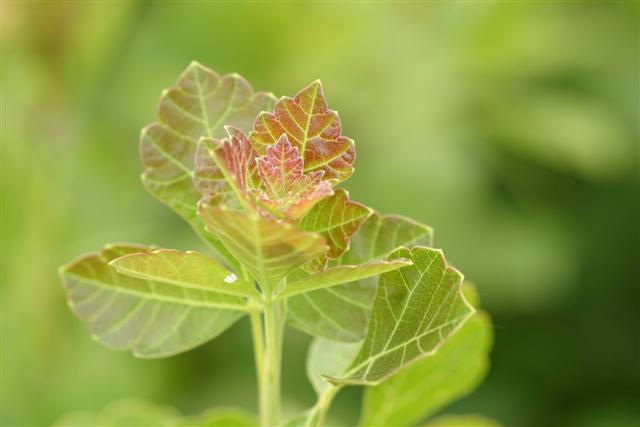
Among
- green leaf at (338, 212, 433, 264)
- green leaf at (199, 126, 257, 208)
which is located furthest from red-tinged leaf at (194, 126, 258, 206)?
green leaf at (338, 212, 433, 264)

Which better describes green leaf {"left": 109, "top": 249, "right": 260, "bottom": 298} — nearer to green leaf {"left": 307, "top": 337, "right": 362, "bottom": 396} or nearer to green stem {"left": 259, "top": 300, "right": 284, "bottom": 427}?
green stem {"left": 259, "top": 300, "right": 284, "bottom": 427}

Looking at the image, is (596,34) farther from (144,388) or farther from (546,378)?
(144,388)

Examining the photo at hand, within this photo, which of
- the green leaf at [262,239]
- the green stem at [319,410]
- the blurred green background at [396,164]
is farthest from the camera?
the blurred green background at [396,164]

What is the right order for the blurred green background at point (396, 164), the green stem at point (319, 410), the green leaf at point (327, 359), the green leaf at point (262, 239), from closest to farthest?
the green leaf at point (262, 239) → the green stem at point (319, 410) → the green leaf at point (327, 359) → the blurred green background at point (396, 164)

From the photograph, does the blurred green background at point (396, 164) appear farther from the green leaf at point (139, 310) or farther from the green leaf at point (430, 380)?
the green leaf at point (139, 310)

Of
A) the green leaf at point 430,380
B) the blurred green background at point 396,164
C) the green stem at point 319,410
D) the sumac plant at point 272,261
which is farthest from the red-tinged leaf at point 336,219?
the blurred green background at point 396,164

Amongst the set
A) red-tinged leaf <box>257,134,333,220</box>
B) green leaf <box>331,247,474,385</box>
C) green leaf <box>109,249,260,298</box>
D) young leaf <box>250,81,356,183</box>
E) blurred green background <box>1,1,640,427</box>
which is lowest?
blurred green background <box>1,1,640,427</box>

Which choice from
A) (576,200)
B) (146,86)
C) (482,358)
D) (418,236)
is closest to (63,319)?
(146,86)
